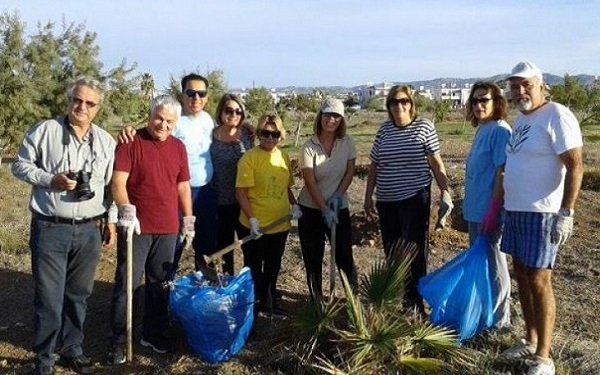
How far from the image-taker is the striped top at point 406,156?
4.74 metres

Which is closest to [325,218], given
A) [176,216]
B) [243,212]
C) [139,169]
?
[243,212]

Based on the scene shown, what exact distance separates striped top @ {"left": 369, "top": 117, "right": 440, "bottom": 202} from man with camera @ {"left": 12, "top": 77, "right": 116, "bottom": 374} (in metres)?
2.00

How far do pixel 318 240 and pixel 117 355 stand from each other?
172 centimetres

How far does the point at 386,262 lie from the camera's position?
408cm

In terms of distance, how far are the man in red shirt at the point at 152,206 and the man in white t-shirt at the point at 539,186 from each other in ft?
7.21

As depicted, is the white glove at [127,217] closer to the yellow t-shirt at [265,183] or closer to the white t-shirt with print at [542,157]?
the yellow t-shirt at [265,183]

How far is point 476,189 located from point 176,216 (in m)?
2.10

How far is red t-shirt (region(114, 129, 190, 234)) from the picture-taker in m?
4.28

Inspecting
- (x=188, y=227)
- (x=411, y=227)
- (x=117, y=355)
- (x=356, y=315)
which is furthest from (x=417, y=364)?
(x=117, y=355)

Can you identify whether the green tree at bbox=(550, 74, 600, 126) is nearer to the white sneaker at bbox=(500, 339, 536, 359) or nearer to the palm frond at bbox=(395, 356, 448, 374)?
the white sneaker at bbox=(500, 339, 536, 359)

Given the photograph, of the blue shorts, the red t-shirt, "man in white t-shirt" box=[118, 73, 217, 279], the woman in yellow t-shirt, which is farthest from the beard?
"man in white t-shirt" box=[118, 73, 217, 279]

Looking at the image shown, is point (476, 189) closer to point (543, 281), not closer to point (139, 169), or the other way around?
point (543, 281)

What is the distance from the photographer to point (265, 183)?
4.82 metres

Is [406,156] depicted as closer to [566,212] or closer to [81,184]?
[566,212]
